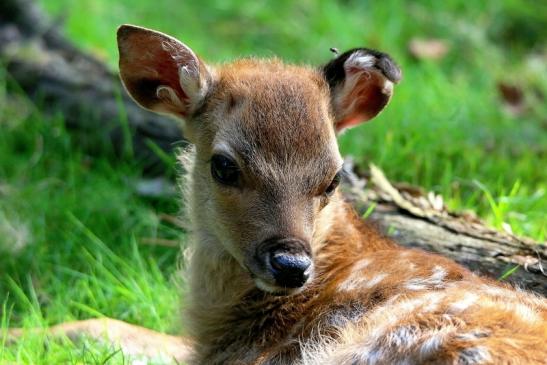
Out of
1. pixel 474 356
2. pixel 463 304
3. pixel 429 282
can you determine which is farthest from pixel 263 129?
pixel 474 356

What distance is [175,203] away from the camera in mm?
6918

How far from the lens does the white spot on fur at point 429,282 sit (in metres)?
4.61

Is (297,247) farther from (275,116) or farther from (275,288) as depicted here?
(275,116)

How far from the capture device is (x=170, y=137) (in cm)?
714

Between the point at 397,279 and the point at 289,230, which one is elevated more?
the point at 289,230

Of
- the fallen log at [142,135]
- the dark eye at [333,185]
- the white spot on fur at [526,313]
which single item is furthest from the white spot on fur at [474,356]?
the fallen log at [142,135]

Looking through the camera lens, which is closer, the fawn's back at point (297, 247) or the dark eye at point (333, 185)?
the fawn's back at point (297, 247)

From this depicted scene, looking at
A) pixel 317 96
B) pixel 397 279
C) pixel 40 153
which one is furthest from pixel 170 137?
pixel 397 279

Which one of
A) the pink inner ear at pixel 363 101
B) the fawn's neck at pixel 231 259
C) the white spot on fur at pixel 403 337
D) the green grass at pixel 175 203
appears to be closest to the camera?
the white spot on fur at pixel 403 337

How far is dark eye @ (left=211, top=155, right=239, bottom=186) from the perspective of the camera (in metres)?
4.61

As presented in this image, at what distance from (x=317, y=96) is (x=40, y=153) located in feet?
10.5

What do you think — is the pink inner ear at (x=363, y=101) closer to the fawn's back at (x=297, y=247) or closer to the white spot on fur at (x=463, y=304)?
the fawn's back at (x=297, y=247)

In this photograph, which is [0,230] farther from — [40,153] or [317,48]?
[317,48]

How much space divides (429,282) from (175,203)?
8.89ft
